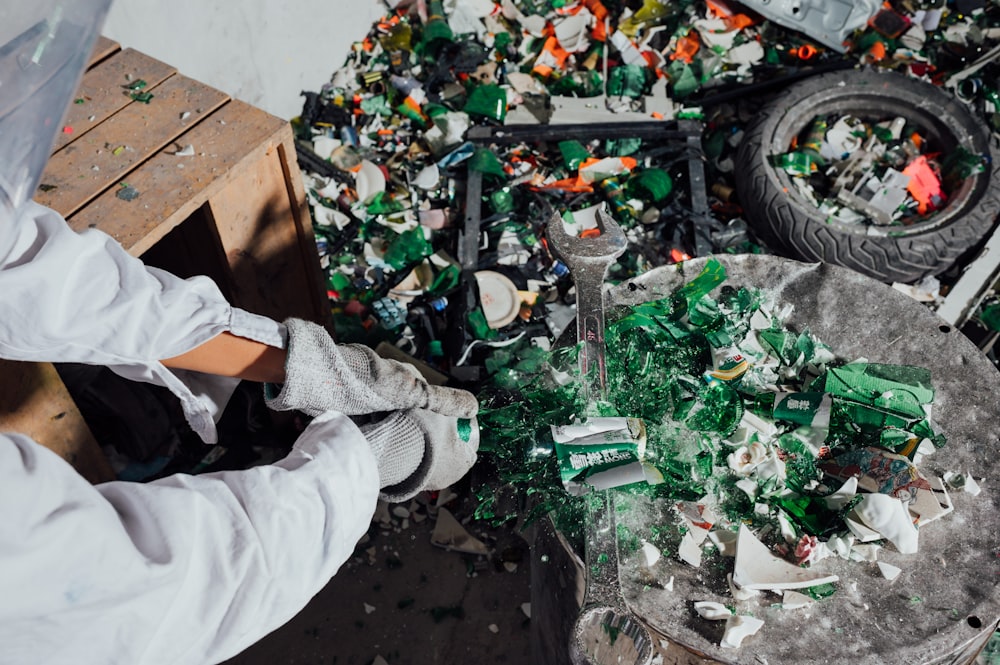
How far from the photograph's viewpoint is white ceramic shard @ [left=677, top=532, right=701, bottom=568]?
1637mm

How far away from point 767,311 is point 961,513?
598 millimetres

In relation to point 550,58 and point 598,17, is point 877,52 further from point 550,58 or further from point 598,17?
point 550,58

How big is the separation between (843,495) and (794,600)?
9.6 inches

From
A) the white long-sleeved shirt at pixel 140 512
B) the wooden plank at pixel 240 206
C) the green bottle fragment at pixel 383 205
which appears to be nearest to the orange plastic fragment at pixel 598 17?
the green bottle fragment at pixel 383 205

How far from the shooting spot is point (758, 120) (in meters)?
3.36

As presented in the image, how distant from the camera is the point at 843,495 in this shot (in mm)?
1648

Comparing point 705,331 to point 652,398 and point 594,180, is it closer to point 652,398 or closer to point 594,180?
point 652,398

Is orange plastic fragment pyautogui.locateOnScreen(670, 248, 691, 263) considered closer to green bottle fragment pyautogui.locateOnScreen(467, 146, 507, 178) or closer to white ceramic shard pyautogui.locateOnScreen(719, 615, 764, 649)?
green bottle fragment pyautogui.locateOnScreen(467, 146, 507, 178)

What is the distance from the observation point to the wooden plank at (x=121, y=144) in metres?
1.97

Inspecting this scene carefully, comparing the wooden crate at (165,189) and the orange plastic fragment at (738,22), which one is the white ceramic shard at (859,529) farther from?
the orange plastic fragment at (738,22)

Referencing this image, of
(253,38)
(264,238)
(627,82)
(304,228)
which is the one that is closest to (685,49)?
(627,82)

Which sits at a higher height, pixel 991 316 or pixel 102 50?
pixel 102 50

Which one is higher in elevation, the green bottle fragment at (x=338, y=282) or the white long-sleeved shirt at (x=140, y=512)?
the white long-sleeved shirt at (x=140, y=512)

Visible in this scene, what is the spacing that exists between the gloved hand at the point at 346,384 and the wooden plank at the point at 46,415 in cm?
52
